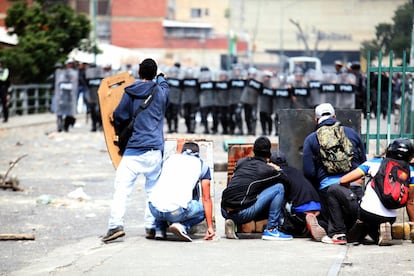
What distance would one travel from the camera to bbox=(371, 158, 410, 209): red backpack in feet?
31.6

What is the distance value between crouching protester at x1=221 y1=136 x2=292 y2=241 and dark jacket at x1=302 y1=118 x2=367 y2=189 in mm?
295

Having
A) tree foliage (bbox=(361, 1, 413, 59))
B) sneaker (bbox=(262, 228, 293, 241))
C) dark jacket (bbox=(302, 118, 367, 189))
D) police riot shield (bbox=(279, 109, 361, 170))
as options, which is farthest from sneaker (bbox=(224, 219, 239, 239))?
tree foliage (bbox=(361, 1, 413, 59))

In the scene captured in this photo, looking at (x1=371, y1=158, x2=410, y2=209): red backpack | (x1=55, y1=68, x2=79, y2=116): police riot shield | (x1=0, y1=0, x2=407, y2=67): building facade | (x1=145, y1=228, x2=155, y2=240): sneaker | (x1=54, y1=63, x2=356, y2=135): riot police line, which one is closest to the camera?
(x1=371, y1=158, x2=410, y2=209): red backpack

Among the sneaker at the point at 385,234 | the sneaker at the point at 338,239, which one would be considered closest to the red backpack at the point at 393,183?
the sneaker at the point at 385,234

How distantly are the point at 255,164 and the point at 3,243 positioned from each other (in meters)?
2.93

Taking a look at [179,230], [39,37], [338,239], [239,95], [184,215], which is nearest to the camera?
[338,239]

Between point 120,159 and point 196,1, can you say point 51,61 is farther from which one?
point 196,1

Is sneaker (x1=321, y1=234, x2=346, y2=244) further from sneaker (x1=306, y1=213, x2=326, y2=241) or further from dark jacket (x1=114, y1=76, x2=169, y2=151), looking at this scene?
dark jacket (x1=114, y1=76, x2=169, y2=151)

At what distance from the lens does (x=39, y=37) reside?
39.2 meters

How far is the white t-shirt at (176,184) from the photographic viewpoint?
1012 centimetres

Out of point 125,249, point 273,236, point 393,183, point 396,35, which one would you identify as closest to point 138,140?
point 125,249

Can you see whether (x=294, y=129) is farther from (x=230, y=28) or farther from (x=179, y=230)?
(x=230, y=28)

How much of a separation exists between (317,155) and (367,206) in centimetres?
82

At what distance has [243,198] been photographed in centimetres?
1028
